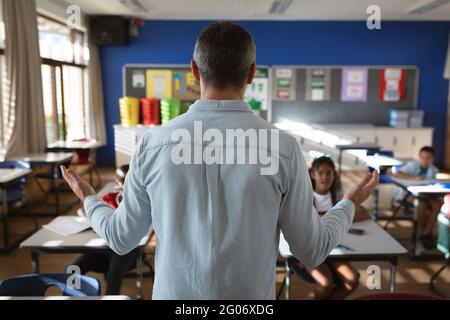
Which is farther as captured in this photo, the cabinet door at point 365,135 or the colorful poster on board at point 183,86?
the colorful poster on board at point 183,86

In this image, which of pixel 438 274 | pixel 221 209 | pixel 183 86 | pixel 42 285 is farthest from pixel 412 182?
pixel 183 86

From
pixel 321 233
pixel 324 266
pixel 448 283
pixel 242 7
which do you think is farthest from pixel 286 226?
pixel 242 7

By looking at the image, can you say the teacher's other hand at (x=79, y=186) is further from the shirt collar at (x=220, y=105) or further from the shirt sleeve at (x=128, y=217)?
the shirt collar at (x=220, y=105)

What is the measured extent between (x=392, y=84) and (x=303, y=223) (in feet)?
24.6

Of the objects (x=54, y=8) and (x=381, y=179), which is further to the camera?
(x=54, y=8)

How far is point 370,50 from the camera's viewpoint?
761 centimetres

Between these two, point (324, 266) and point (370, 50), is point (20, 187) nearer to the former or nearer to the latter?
point (324, 266)

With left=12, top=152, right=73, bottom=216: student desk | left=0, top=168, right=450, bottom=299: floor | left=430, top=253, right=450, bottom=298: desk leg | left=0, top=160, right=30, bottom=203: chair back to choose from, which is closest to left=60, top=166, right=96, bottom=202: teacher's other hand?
left=0, top=168, right=450, bottom=299: floor

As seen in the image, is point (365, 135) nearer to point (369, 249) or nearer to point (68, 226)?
point (369, 249)

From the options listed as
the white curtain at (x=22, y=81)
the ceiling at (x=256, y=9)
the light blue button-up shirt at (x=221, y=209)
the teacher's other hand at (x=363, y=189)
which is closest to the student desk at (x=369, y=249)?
the teacher's other hand at (x=363, y=189)

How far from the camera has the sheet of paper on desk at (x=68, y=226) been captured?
2514mm

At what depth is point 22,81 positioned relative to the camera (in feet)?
16.6

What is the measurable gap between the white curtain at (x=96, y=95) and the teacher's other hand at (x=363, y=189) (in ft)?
22.7

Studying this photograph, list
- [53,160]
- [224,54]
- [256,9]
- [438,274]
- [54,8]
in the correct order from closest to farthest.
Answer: [224,54], [438,274], [53,160], [54,8], [256,9]
